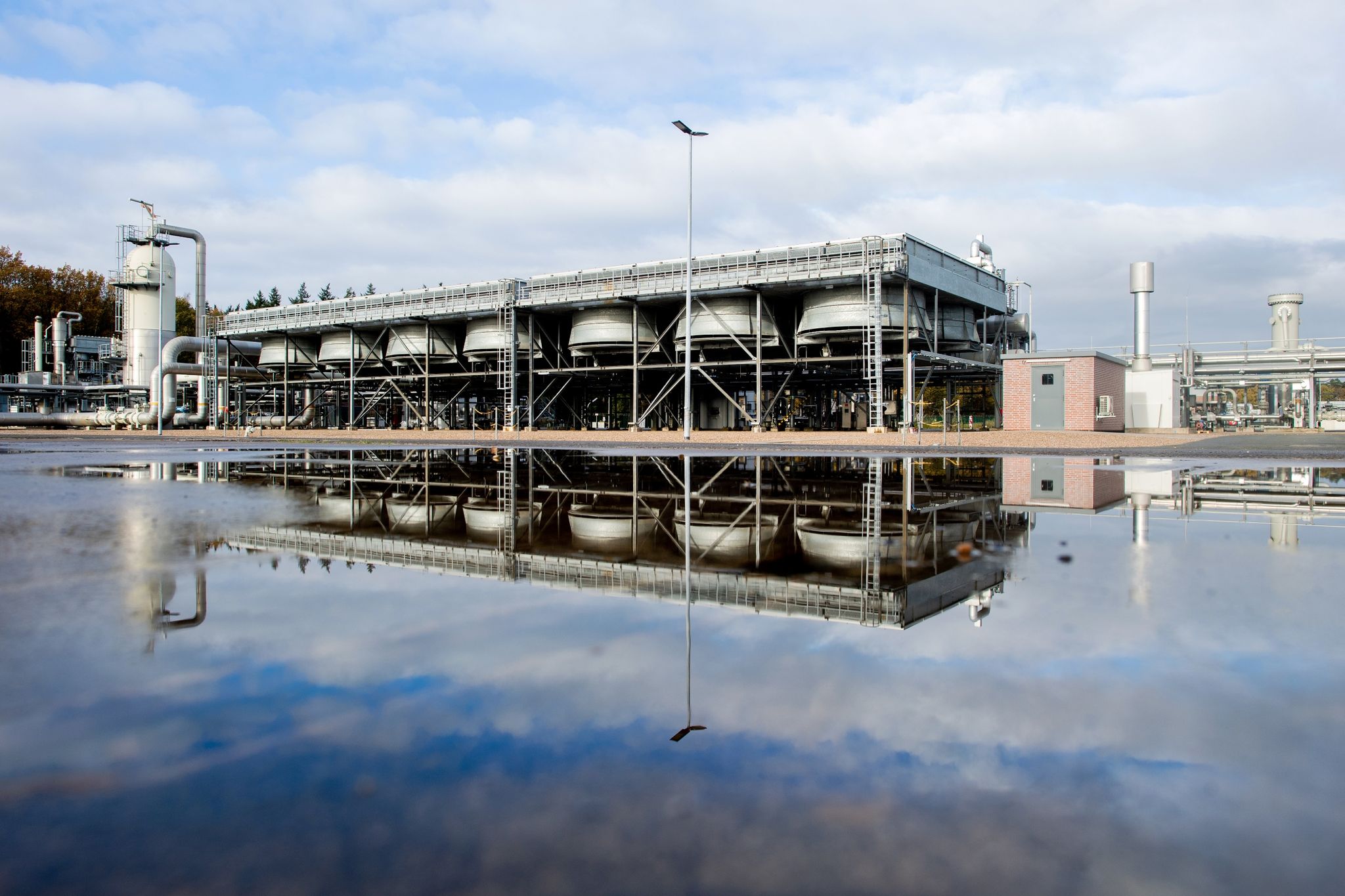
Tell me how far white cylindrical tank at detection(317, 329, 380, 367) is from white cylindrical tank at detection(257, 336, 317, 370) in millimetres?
2960

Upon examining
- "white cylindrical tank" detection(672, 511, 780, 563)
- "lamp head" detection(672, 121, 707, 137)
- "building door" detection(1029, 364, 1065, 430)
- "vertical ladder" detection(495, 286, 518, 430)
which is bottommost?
"white cylindrical tank" detection(672, 511, 780, 563)


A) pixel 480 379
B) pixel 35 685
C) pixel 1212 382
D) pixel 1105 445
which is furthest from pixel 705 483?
pixel 1212 382

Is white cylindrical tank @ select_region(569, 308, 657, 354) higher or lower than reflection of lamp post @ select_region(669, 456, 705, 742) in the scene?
higher

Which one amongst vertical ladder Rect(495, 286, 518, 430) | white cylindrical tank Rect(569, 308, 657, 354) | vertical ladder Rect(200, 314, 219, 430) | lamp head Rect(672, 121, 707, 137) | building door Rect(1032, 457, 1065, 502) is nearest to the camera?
building door Rect(1032, 457, 1065, 502)

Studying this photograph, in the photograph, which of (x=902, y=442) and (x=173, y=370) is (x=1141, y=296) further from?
(x=173, y=370)

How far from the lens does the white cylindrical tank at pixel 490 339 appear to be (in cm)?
4909

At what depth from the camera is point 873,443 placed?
102 feet

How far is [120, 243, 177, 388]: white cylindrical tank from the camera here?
230 feet

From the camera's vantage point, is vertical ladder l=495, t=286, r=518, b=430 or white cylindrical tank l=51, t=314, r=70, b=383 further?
white cylindrical tank l=51, t=314, r=70, b=383

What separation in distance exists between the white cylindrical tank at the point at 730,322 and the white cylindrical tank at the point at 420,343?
65.5 feet

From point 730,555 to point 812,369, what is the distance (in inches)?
1618

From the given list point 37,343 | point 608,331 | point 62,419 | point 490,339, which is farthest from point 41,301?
point 608,331

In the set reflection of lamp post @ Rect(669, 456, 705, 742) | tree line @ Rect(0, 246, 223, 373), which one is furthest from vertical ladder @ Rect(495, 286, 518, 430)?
tree line @ Rect(0, 246, 223, 373)

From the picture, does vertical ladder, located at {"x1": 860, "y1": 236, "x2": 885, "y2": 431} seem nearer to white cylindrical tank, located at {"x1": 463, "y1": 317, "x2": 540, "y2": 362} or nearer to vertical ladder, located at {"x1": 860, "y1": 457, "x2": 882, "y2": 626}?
vertical ladder, located at {"x1": 860, "y1": 457, "x2": 882, "y2": 626}
